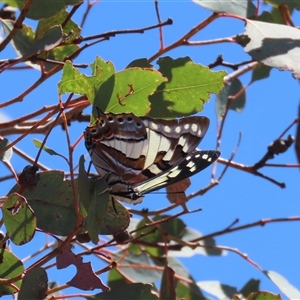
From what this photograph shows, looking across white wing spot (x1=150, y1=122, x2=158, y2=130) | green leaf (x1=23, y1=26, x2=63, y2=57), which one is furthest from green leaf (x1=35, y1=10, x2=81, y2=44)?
white wing spot (x1=150, y1=122, x2=158, y2=130)

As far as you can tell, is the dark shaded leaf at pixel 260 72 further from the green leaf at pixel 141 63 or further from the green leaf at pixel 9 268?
the green leaf at pixel 9 268

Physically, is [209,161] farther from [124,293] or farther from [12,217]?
Result: [12,217]

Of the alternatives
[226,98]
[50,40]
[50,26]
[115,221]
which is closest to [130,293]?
[115,221]

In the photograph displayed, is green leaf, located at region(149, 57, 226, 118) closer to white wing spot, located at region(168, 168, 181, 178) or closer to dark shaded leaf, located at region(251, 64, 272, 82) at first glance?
white wing spot, located at region(168, 168, 181, 178)

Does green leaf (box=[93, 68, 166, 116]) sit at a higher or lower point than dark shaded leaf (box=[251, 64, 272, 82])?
lower

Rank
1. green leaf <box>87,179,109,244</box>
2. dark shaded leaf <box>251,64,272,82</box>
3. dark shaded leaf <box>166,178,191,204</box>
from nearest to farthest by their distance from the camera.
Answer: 1. green leaf <box>87,179,109,244</box>
2. dark shaded leaf <box>166,178,191,204</box>
3. dark shaded leaf <box>251,64,272,82</box>

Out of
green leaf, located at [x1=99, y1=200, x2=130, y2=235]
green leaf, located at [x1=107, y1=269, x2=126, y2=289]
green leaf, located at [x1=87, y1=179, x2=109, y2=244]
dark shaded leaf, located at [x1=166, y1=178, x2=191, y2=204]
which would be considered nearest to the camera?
green leaf, located at [x1=87, y1=179, x2=109, y2=244]
